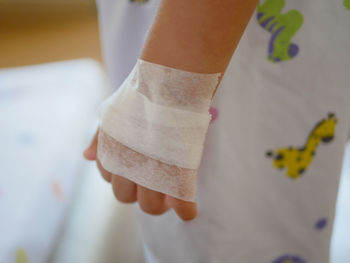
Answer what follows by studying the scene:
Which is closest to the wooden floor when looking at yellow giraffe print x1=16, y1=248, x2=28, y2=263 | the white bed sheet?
the white bed sheet

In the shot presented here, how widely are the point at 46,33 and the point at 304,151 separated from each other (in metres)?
2.37

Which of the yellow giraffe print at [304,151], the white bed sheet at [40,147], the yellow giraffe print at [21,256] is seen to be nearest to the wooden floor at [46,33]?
the white bed sheet at [40,147]

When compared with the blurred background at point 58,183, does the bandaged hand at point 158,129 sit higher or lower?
higher

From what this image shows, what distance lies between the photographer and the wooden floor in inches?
80.3

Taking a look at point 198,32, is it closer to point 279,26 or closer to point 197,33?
point 197,33

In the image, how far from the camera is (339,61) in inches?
16.7

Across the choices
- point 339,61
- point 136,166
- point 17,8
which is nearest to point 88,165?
point 136,166

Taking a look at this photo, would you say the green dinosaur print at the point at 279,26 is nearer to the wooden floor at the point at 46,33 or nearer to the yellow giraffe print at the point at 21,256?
the yellow giraffe print at the point at 21,256

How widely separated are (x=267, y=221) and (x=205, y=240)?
12 cm

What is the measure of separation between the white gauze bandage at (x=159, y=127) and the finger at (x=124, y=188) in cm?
2

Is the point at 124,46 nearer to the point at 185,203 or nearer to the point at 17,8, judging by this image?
the point at 185,203

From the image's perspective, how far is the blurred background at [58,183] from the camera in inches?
24.6

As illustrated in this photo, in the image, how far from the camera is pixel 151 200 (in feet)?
1.14

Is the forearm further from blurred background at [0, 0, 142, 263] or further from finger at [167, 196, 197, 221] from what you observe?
blurred background at [0, 0, 142, 263]
